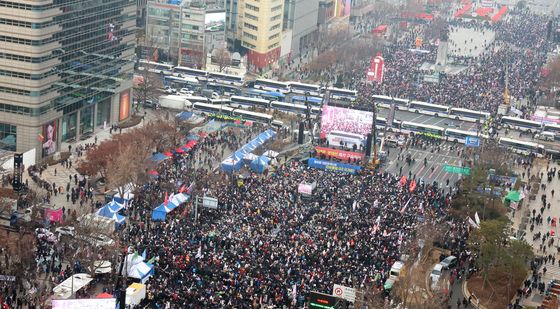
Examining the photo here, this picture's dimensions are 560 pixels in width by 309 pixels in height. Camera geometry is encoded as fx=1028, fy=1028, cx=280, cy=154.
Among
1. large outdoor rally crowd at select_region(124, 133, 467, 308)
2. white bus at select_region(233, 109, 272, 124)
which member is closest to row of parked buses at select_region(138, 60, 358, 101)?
white bus at select_region(233, 109, 272, 124)

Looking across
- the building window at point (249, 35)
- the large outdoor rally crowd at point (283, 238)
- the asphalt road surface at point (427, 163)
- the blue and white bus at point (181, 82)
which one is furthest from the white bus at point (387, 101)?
the large outdoor rally crowd at point (283, 238)

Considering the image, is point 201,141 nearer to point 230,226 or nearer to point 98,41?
point 98,41

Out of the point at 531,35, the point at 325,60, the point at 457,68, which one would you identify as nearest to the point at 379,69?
the point at 325,60

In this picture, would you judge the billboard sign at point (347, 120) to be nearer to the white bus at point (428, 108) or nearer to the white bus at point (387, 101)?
the white bus at point (387, 101)

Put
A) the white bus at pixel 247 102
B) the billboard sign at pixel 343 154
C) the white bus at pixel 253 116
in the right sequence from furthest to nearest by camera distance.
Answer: the white bus at pixel 247 102 < the white bus at pixel 253 116 < the billboard sign at pixel 343 154

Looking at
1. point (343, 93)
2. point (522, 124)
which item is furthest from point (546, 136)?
point (343, 93)

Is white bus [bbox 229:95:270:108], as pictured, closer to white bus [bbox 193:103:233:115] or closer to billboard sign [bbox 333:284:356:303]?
white bus [bbox 193:103:233:115]

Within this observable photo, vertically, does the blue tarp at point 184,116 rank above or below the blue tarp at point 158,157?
above
